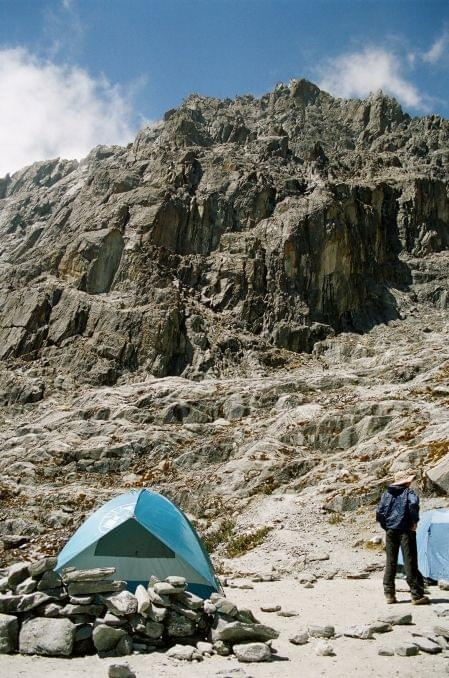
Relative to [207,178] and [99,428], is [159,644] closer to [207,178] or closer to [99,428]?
[99,428]

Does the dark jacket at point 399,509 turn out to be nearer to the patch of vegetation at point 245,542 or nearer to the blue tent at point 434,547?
the blue tent at point 434,547

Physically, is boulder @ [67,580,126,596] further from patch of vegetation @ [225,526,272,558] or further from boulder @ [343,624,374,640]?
patch of vegetation @ [225,526,272,558]

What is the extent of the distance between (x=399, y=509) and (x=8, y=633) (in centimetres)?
875

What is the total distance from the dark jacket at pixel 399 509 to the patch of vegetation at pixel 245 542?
11.1m

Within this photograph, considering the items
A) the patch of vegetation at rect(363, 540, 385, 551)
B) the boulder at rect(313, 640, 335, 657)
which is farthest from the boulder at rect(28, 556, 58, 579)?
the patch of vegetation at rect(363, 540, 385, 551)

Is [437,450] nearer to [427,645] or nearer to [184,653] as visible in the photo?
[427,645]

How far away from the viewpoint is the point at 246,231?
8250 cm

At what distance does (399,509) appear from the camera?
13.0 metres

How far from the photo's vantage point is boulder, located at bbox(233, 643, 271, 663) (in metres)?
8.85

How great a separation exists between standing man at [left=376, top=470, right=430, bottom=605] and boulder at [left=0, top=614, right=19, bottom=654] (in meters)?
8.16

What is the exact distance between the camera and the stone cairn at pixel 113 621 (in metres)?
9.26

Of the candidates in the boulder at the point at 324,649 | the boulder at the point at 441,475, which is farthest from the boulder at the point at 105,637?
the boulder at the point at 441,475

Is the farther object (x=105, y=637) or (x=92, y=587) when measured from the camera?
(x=92, y=587)

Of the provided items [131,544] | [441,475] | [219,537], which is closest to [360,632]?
[131,544]
